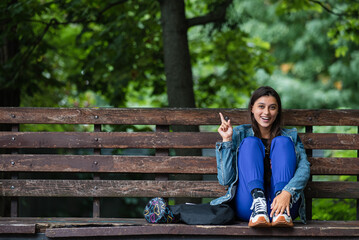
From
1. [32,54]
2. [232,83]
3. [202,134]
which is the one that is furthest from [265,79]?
[202,134]

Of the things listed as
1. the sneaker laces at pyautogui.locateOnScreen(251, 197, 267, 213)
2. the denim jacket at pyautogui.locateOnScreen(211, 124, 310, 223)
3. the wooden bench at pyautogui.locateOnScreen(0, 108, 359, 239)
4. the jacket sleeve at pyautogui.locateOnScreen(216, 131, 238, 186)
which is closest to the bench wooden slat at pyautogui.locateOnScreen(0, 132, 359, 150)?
the wooden bench at pyautogui.locateOnScreen(0, 108, 359, 239)

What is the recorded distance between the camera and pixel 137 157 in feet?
13.8

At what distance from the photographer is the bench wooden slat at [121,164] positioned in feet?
13.7

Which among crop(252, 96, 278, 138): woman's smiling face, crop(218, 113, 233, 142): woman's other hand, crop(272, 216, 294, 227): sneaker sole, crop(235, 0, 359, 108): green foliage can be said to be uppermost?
Result: crop(235, 0, 359, 108): green foliage

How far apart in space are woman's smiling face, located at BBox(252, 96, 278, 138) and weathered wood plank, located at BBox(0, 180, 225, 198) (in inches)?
28.4

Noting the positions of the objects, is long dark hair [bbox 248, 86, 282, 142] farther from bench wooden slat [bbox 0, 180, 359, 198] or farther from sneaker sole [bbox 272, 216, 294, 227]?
sneaker sole [bbox 272, 216, 294, 227]

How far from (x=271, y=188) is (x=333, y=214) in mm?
2444

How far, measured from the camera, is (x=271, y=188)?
3650 mm

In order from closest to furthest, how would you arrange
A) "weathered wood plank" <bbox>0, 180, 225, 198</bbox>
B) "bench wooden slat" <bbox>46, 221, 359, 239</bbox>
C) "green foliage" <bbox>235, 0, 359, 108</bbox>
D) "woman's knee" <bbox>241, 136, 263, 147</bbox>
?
1. "bench wooden slat" <bbox>46, 221, 359, 239</bbox>
2. "woman's knee" <bbox>241, 136, 263, 147</bbox>
3. "weathered wood plank" <bbox>0, 180, 225, 198</bbox>
4. "green foliage" <bbox>235, 0, 359, 108</bbox>

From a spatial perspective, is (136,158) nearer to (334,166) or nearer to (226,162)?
(226,162)

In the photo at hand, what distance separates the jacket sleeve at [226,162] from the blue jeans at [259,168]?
0.31 feet

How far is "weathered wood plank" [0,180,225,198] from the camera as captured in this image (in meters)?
4.17


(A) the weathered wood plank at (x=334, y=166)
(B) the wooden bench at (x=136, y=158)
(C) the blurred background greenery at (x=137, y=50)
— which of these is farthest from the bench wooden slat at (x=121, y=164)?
(A) the weathered wood plank at (x=334, y=166)

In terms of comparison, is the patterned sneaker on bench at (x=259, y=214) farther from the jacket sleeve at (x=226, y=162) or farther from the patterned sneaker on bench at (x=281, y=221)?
the jacket sleeve at (x=226, y=162)
